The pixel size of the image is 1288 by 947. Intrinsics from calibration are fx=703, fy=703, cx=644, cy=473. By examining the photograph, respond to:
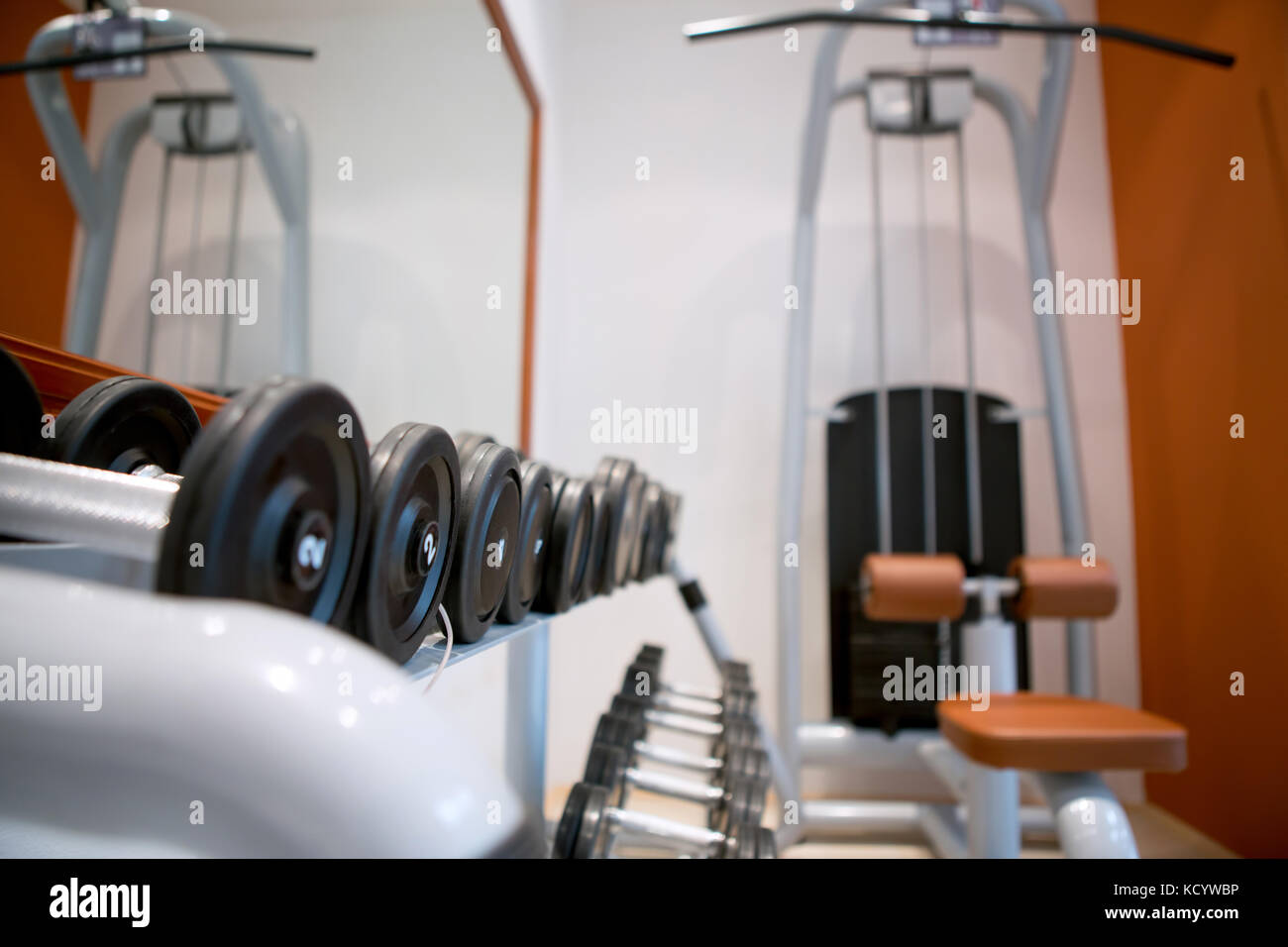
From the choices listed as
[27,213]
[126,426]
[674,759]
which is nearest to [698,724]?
[674,759]

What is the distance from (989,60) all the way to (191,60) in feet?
9.19

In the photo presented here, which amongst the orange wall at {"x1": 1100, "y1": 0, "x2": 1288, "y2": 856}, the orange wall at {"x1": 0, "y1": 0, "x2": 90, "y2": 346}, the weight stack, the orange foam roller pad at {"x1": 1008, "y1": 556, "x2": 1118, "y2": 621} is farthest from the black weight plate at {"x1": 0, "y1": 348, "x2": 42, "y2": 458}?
the orange wall at {"x1": 1100, "y1": 0, "x2": 1288, "y2": 856}

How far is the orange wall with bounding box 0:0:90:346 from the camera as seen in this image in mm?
632

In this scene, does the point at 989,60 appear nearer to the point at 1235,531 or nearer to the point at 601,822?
the point at 1235,531

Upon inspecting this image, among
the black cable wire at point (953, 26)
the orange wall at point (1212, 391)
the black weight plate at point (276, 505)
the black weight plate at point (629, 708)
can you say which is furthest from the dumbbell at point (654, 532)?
the orange wall at point (1212, 391)

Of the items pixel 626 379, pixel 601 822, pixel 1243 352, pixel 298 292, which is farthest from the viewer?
pixel 626 379

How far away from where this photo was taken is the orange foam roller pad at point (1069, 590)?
1646 mm

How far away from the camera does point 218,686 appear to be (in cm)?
21

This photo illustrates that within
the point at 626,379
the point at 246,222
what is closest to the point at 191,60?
the point at 246,222

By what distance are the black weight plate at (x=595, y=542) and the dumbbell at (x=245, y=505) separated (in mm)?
521

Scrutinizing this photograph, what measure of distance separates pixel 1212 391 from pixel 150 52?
2531mm

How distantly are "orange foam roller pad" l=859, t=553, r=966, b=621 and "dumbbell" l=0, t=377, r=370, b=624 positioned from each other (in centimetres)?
140

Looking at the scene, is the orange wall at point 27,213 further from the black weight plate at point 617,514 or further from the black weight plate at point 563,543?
the black weight plate at point 617,514

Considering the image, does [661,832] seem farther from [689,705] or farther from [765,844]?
[689,705]
